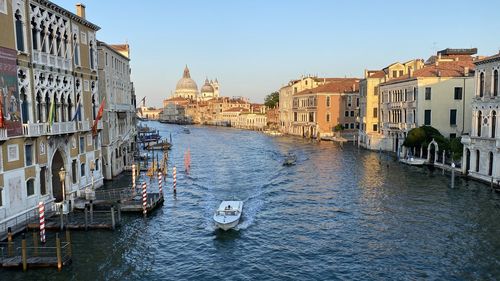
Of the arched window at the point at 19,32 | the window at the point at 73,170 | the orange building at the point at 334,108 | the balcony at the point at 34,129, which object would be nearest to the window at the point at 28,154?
the balcony at the point at 34,129

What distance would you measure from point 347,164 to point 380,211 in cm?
1886

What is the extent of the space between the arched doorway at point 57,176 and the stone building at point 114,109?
8081 millimetres

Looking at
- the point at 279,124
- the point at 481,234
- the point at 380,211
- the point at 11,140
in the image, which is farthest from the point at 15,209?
the point at 279,124

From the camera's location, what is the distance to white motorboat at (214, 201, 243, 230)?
70.7ft

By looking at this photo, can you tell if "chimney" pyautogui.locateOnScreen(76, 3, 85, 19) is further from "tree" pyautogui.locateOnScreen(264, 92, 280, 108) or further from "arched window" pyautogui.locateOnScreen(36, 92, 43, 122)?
"tree" pyautogui.locateOnScreen(264, 92, 280, 108)

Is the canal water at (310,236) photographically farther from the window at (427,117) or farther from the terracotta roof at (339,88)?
the terracotta roof at (339,88)

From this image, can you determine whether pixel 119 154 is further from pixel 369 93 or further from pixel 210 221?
pixel 369 93

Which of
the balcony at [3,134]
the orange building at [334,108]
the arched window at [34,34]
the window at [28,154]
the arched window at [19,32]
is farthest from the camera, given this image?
the orange building at [334,108]

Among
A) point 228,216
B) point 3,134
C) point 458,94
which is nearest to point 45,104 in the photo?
point 3,134

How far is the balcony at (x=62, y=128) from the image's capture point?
2250 cm

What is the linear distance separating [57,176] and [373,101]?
4316cm

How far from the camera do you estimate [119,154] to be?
3825 centimetres

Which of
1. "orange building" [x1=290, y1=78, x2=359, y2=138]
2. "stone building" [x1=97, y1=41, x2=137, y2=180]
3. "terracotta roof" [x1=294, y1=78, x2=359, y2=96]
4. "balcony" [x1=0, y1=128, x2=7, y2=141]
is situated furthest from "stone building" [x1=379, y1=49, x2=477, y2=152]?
"balcony" [x1=0, y1=128, x2=7, y2=141]

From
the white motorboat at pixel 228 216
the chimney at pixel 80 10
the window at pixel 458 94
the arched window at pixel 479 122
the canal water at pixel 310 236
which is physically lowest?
the canal water at pixel 310 236
